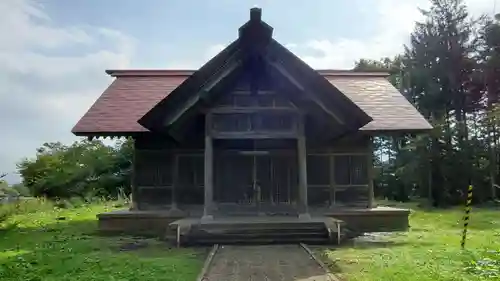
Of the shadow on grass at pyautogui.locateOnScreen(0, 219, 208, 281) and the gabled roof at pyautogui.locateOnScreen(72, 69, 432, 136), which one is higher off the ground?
the gabled roof at pyautogui.locateOnScreen(72, 69, 432, 136)

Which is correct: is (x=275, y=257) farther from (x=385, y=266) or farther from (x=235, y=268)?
(x=385, y=266)

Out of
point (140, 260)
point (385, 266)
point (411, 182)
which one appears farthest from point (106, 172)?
point (385, 266)

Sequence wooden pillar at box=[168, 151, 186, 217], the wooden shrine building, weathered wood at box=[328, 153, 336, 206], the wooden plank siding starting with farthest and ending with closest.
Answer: weathered wood at box=[328, 153, 336, 206]
the wooden plank siding
wooden pillar at box=[168, 151, 186, 217]
the wooden shrine building

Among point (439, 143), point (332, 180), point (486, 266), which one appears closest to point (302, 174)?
point (332, 180)

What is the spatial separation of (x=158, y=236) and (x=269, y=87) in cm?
526

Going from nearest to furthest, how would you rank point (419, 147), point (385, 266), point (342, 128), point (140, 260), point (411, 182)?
point (385, 266) → point (140, 260) → point (342, 128) → point (419, 147) → point (411, 182)

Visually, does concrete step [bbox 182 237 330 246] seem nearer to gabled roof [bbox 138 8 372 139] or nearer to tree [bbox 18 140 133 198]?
gabled roof [bbox 138 8 372 139]

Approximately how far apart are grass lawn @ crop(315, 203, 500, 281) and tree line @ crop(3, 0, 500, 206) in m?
13.6

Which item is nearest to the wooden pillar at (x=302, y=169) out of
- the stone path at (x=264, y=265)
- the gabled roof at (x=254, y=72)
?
the gabled roof at (x=254, y=72)

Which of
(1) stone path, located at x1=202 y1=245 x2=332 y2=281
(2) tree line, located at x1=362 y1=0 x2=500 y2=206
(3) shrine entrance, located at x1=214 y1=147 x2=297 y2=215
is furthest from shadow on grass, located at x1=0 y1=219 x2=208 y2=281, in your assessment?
(2) tree line, located at x1=362 y1=0 x2=500 y2=206

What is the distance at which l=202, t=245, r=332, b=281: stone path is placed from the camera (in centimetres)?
720

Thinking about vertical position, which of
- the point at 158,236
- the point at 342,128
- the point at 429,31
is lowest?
the point at 158,236

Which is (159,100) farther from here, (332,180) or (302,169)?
(332,180)

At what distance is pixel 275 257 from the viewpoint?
A: 907 cm
